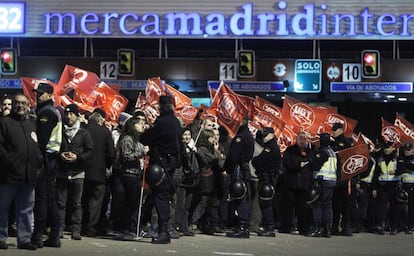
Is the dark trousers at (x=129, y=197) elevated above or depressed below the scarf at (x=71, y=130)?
below

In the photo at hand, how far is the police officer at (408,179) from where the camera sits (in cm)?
1748

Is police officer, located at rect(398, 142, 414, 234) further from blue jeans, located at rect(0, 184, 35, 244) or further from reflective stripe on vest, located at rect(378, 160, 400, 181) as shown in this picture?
blue jeans, located at rect(0, 184, 35, 244)

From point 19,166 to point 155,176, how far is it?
2138 mm

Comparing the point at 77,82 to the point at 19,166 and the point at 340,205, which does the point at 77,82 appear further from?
the point at 19,166

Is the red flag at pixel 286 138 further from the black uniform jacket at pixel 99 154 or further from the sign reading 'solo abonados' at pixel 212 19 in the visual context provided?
the sign reading 'solo abonados' at pixel 212 19

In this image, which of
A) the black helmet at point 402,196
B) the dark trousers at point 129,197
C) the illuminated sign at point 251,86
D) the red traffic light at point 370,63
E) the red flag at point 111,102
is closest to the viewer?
the dark trousers at point 129,197

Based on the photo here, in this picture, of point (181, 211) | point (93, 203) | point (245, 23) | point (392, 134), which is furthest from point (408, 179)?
point (245, 23)

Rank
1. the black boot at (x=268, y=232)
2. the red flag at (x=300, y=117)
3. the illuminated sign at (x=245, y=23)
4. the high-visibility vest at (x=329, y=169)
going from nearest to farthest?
the black boot at (x=268, y=232) → the high-visibility vest at (x=329, y=169) → the red flag at (x=300, y=117) → the illuminated sign at (x=245, y=23)

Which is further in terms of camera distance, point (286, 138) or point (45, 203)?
point (286, 138)

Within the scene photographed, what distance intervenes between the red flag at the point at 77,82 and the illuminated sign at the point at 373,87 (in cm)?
1875

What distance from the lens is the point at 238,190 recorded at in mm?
13664

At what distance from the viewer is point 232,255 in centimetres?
1096

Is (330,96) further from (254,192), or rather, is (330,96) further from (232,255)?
(232,255)

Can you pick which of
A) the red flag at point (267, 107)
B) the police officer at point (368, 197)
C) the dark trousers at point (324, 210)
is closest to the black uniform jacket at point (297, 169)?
the dark trousers at point (324, 210)
